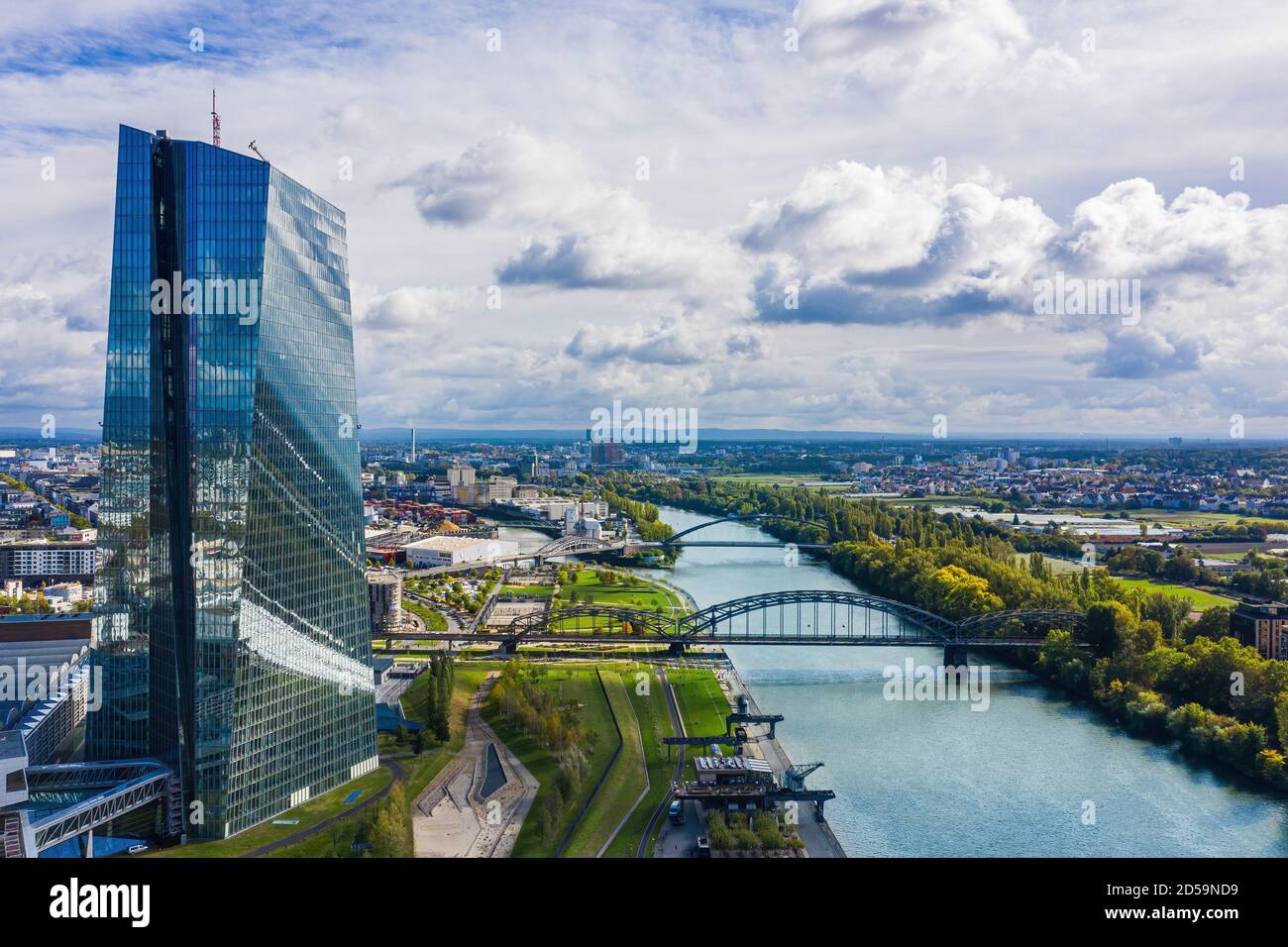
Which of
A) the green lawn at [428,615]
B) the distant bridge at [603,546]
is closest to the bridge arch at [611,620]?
the green lawn at [428,615]

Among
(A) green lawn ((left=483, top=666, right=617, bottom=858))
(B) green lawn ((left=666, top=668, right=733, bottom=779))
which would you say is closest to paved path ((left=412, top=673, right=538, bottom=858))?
(A) green lawn ((left=483, top=666, right=617, bottom=858))

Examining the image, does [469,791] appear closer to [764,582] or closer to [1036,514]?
[764,582]

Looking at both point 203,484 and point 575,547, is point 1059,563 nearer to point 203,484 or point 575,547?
point 575,547

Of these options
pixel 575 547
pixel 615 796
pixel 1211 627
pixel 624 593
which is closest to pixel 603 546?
pixel 575 547
